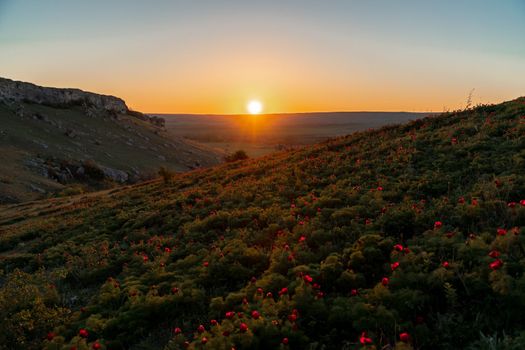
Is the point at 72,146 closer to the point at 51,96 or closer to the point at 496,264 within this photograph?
the point at 51,96

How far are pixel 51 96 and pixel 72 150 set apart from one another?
26.9 m

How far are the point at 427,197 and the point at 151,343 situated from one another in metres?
8.34

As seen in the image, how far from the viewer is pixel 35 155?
Answer: 51.7 m

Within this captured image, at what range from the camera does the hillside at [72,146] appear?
148 feet

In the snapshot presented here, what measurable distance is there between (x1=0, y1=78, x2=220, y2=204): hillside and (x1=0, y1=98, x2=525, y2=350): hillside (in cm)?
3243

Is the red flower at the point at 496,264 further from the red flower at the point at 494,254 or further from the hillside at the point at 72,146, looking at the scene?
the hillside at the point at 72,146

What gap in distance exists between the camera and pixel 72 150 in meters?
59.8

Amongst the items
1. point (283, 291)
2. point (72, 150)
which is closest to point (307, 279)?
point (283, 291)

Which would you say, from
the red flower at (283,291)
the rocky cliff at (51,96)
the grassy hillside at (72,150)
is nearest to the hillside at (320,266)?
the red flower at (283,291)

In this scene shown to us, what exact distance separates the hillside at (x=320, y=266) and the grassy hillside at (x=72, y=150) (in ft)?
107

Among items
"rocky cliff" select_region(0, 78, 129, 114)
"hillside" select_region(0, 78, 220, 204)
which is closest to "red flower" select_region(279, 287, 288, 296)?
"hillside" select_region(0, 78, 220, 204)

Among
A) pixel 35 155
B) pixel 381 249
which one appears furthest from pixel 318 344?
pixel 35 155

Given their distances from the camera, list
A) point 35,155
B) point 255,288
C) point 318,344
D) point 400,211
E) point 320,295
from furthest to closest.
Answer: point 35,155 → point 400,211 → point 255,288 → point 320,295 → point 318,344

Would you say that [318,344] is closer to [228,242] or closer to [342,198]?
[228,242]
